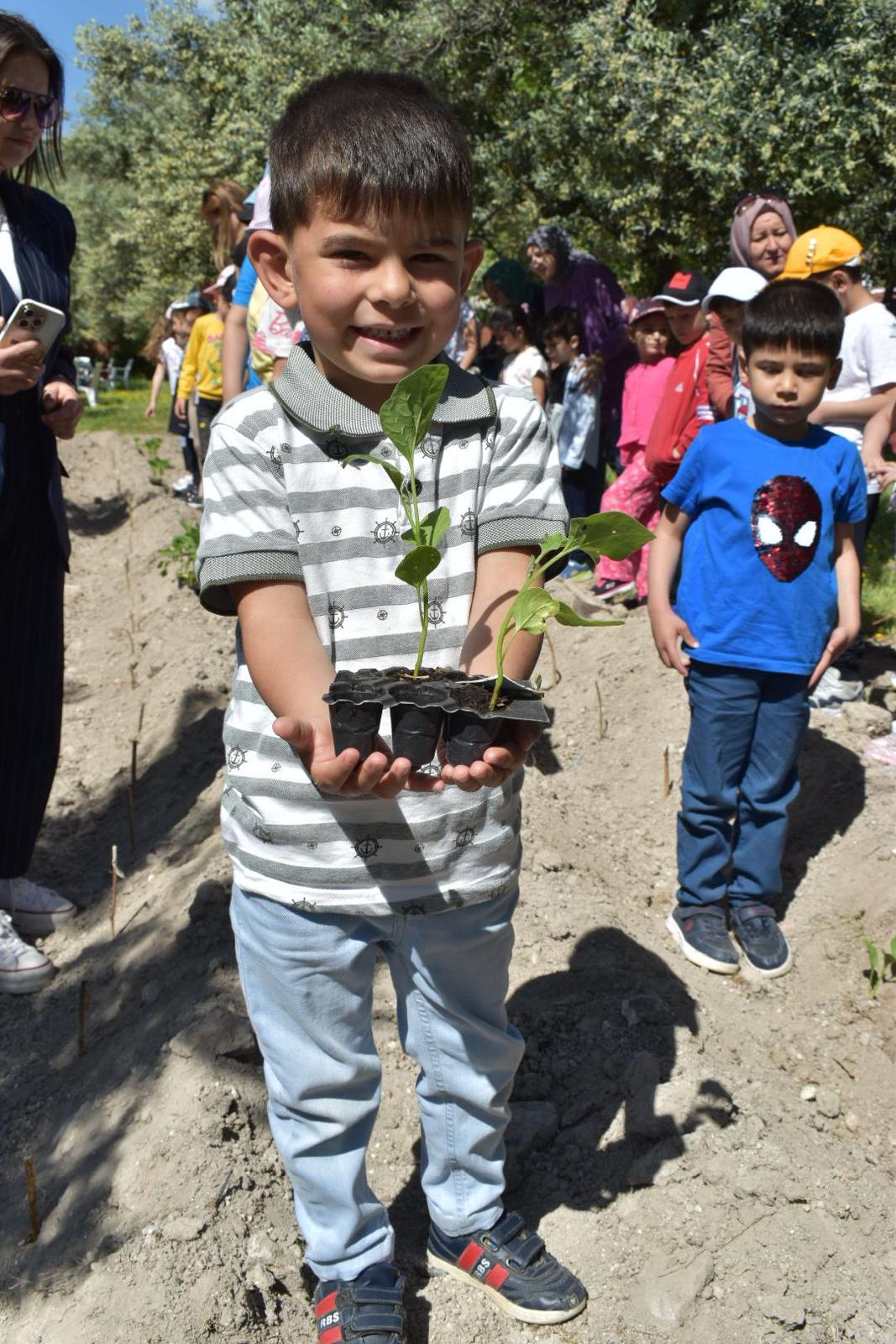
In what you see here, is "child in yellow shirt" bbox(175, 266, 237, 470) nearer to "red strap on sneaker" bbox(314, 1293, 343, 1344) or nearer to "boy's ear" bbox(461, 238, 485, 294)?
"boy's ear" bbox(461, 238, 485, 294)

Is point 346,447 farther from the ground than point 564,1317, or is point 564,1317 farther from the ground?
point 346,447

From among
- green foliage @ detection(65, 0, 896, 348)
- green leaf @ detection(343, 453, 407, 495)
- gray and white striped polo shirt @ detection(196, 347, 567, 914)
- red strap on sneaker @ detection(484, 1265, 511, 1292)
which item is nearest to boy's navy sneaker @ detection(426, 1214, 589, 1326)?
red strap on sneaker @ detection(484, 1265, 511, 1292)

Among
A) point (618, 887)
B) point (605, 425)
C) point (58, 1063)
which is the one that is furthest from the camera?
point (605, 425)

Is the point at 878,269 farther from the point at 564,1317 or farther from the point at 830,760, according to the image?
the point at 564,1317

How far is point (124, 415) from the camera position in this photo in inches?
704

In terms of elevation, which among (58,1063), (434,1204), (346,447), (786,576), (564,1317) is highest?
(346,447)

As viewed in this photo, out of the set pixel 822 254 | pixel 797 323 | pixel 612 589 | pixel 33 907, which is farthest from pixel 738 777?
pixel 612 589

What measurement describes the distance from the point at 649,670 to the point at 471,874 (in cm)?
311

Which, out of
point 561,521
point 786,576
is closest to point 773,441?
point 786,576

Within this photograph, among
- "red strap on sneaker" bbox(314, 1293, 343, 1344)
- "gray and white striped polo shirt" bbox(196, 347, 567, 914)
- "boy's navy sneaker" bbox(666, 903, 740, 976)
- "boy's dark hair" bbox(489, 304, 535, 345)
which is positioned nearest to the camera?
"gray and white striped polo shirt" bbox(196, 347, 567, 914)

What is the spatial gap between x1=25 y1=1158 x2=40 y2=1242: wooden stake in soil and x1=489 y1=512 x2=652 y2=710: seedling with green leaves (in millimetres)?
1387

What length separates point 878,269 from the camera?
32.4ft

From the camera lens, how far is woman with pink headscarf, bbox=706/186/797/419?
4504 millimetres

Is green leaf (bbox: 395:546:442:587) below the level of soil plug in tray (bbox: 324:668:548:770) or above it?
above
